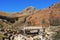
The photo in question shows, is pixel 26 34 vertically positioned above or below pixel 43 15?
below

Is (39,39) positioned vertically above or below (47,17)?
below

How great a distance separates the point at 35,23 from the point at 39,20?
1.37 feet

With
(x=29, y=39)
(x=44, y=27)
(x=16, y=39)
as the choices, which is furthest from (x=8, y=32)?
(x=44, y=27)

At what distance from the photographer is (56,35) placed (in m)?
10.8

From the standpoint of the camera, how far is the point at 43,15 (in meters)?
13.0

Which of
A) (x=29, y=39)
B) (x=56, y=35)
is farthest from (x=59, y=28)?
(x=29, y=39)

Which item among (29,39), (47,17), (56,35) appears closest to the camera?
(56,35)

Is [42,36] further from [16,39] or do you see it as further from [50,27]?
[16,39]

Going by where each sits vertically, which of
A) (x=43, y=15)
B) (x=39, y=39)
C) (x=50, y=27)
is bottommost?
(x=39, y=39)

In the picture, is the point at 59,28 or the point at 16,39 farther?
the point at 16,39

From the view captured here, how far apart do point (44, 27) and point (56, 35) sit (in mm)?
1466

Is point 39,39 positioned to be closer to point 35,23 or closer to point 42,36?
point 42,36

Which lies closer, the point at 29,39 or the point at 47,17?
the point at 29,39

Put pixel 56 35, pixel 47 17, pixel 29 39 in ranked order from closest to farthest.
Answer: pixel 56 35, pixel 29 39, pixel 47 17
